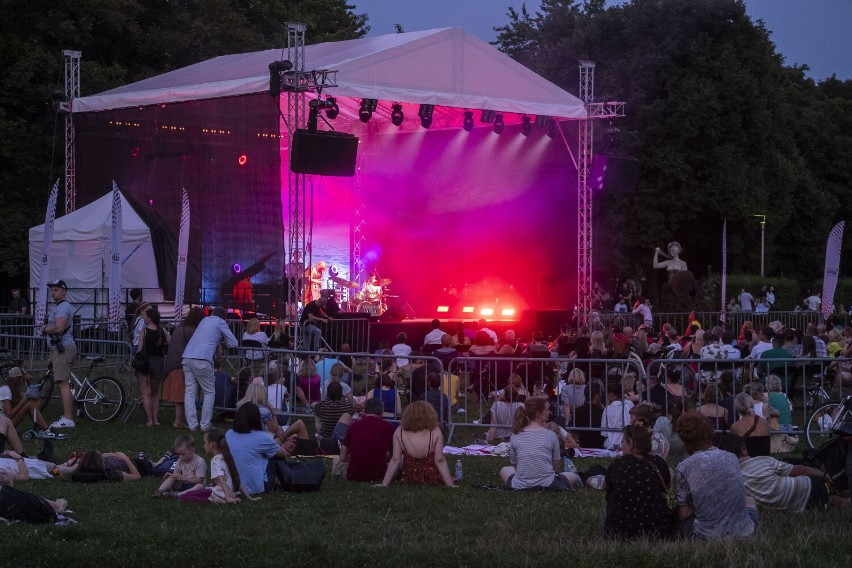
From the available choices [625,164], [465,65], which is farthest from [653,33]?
[465,65]

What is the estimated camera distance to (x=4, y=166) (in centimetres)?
3391

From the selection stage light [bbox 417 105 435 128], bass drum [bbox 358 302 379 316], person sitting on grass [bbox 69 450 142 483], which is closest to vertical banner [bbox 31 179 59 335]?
person sitting on grass [bbox 69 450 142 483]

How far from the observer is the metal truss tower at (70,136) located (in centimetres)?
2805

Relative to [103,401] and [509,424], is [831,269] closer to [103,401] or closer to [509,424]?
[509,424]

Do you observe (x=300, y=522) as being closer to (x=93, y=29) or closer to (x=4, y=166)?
(x=4, y=166)

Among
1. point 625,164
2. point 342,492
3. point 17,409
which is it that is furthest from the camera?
point 625,164

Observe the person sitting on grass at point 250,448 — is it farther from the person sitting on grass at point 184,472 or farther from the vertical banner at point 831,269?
the vertical banner at point 831,269

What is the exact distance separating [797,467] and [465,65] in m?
15.6

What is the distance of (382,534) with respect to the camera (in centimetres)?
827

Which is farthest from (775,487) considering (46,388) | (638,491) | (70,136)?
(70,136)

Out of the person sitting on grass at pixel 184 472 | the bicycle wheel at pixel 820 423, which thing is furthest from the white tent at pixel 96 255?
the bicycle wheel at pixel 820 423

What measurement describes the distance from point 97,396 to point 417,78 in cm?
1018

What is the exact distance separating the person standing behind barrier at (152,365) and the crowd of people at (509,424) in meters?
0.02

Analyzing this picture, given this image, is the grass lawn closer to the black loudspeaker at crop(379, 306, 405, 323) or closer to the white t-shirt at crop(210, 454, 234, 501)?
the white t-shirt at crop(210, 454, 234, 501)
